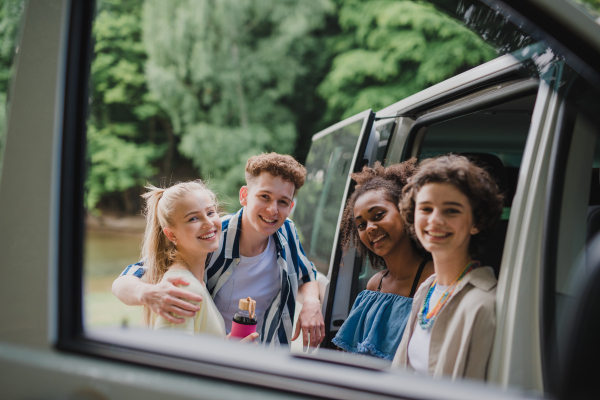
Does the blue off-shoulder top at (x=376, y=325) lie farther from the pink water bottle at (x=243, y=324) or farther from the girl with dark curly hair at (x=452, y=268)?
the pink water bottle at (x=243, y=324)

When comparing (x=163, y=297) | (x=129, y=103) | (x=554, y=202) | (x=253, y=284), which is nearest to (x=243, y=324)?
(x=163, y=297)

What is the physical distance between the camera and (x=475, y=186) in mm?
1354

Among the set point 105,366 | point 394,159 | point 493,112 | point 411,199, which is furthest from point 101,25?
point 493,112

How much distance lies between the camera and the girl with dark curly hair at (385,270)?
1.77 m

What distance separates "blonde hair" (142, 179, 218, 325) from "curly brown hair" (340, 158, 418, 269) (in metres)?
0.59

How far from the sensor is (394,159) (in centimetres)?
246

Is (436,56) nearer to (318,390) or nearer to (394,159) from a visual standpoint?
(394,159)

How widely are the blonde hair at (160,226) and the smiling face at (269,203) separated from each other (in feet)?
0.57

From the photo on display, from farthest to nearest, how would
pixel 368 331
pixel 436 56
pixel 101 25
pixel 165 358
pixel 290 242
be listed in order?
pixel 436 56 < pixel 290 242 < pixel 368 331 < pixel 101 25 < pixel 165 358

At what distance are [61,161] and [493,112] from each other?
1.91m

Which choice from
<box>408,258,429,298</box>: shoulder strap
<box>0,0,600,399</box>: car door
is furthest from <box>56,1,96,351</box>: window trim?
<box>408,258,429,298</box>: shoulder strap

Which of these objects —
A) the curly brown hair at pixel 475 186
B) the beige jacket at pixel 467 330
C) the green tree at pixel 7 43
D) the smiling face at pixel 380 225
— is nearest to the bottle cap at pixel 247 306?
the smiling face at pixel 380 225

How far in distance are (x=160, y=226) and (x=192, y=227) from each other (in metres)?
0.17

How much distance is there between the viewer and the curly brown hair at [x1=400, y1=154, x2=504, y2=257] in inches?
53.1
